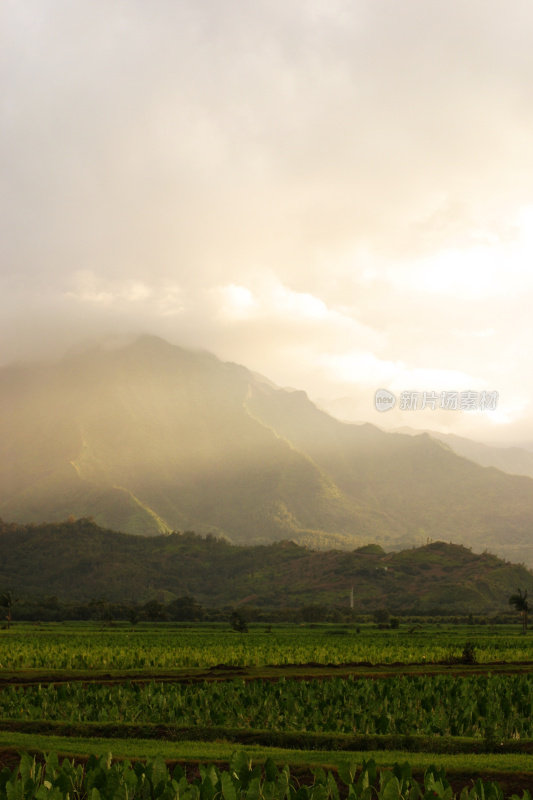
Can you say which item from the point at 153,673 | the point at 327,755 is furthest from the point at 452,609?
the point at 327,755

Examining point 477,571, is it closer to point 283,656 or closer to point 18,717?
point 283,656

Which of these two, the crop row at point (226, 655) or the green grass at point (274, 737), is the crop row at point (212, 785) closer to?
the green grass at point (274, 737)

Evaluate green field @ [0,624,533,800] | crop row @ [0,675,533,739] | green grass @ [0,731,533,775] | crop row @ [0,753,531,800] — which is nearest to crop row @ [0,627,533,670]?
green field @ [0,624,533,800]

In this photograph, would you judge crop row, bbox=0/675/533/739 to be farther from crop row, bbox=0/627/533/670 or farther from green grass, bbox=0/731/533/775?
A: crop row, bbox=0/627/533/670

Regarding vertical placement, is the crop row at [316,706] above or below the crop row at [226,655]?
above

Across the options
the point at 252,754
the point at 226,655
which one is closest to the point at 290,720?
the point at 252,754

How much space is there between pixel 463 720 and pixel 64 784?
17498 millimetres

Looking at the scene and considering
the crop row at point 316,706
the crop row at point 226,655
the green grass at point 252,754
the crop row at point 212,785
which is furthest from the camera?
the crop row at point 226,655

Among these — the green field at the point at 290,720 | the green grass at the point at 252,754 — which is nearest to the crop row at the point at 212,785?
the green field at the point at 290,720

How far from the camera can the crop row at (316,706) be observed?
24.9 meters

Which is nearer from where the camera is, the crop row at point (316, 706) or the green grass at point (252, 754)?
the green grass at point (252, 754)

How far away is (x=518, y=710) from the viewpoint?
93.0 ft

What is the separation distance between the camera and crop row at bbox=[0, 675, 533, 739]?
24.9m

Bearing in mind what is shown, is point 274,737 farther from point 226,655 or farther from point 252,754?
point 226,655
